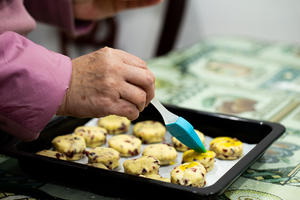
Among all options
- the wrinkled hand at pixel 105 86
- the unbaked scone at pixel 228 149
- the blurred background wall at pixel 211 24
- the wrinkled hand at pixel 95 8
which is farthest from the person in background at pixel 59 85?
the blurred background wall at pixel 211 24

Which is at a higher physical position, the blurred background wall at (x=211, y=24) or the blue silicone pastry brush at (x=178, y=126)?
the blue silicone pastry brush at (x=178, y=126)

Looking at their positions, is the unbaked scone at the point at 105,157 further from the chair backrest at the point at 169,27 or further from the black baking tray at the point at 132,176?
the chair backrest at the point at 169,27

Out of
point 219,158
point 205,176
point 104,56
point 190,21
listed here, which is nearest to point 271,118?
point 219,158

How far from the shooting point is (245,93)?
1.38m

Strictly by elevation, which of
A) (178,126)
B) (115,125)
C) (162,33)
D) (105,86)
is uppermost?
→ (105,86)

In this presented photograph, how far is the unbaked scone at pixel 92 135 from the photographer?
1.04m

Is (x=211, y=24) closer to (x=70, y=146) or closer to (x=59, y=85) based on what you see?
(x=70, y=146)

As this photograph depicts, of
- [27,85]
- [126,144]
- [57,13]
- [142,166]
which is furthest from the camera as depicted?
[57,13]

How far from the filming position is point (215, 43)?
1816 mm

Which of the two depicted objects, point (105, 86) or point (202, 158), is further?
point (202, 158)

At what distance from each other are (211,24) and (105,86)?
1977 mm

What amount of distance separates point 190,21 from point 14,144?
2.00 m

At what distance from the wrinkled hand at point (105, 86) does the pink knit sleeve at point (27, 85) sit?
2cm

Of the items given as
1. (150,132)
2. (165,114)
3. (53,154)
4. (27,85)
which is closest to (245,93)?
(150,132)
